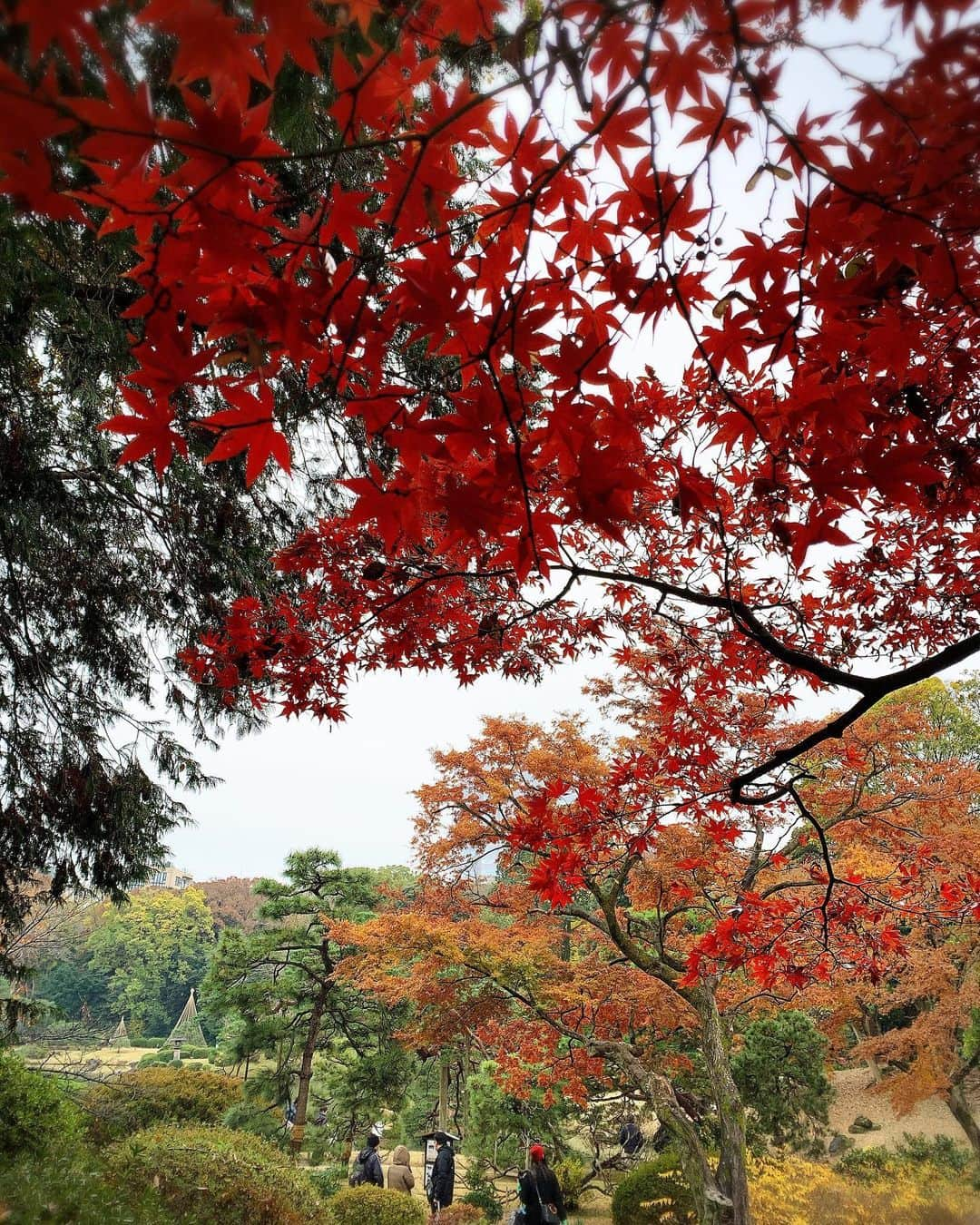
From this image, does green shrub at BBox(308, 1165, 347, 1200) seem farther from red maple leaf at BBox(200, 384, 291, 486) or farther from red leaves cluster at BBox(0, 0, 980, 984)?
red maple leaf at BBox(200, 384, 291, 486)

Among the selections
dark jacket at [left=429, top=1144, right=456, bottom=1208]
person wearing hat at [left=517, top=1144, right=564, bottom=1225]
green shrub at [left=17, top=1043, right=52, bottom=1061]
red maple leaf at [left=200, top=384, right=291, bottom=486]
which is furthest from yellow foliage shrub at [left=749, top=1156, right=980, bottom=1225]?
red maple leaf at [left=200, top=384, right=291, bottom=486]

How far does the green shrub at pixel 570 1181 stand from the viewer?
7.03 m

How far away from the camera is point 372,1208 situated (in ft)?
17.9

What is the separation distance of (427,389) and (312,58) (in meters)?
0.34

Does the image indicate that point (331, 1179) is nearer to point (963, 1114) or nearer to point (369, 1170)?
point (369, 1170)

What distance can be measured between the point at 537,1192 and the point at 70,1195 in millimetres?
3198

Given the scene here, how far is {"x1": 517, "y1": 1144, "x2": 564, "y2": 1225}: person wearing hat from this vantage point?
4.91 m

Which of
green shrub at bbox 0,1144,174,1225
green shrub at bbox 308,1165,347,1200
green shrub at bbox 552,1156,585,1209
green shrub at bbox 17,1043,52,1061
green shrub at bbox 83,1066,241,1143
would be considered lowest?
green shrub at bbox 308,1165,347,1200

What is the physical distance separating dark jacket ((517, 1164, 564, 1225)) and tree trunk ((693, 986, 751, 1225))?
1.10 metres

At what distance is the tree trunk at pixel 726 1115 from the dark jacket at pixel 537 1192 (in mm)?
1103

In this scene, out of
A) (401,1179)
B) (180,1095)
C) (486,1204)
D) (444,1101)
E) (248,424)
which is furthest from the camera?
(444,1101)

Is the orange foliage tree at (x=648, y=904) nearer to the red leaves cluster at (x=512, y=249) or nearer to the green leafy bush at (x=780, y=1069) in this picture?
the green leafy bush at (x=780, y=1069)

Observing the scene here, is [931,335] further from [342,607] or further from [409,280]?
[342,607]

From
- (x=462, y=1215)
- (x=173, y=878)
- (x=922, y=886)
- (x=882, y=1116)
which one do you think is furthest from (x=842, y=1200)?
(x=173, y=878)
